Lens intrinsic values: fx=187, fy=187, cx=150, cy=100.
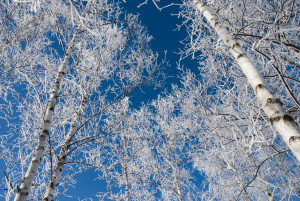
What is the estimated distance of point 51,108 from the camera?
8.48 ft

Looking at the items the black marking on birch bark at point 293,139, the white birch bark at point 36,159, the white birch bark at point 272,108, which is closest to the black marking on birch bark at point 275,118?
the white birch bark at point 272,108

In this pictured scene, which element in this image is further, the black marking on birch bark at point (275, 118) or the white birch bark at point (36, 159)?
the white birch bark at point (36, 159)

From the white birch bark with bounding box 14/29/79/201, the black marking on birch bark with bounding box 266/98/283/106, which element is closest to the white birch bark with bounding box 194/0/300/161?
the black marking on birch bark with bounding box 266/98/283/106

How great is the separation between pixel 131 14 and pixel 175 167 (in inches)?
174

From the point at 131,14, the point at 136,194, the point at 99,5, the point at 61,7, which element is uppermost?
the point at 61,7

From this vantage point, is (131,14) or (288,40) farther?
(131,14)

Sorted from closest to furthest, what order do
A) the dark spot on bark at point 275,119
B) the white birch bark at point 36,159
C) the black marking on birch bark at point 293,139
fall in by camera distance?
the black marking on birch bark at point 293,139
the dark spot on bark at point 275,119
the white birch bark at point 36,159

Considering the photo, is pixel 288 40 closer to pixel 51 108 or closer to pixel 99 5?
pixel 51 108

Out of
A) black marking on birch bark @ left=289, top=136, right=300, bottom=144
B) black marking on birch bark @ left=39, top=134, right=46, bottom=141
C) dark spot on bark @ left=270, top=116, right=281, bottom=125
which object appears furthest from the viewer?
black marking on birch bark @ left=39, top=134, right=46, bottom=141

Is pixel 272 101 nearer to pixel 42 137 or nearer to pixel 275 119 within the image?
pixel 275 119

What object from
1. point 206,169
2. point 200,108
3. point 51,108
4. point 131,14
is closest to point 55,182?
point 51,108

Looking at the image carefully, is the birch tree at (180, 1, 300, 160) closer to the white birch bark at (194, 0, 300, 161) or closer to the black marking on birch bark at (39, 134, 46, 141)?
the white birch bark at (194, 0, 300, 161)

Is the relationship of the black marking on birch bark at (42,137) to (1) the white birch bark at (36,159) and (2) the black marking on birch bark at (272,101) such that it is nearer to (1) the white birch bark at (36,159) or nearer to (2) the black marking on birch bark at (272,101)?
(1) the white birch bark at (36,159)

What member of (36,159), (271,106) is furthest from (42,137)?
(271,106)
